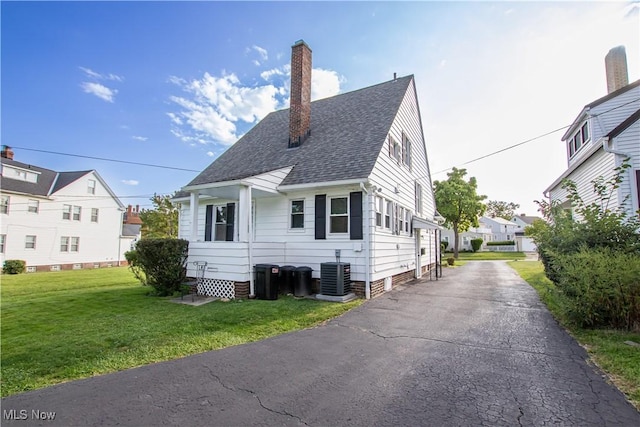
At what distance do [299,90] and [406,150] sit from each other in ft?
17.9

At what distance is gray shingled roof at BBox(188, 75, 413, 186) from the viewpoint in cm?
1020

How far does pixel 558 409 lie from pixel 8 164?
106 ft

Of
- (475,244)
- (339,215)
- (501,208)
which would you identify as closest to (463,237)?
(475,244)

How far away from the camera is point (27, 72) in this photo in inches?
437

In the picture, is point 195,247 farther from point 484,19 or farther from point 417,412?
point 484,19

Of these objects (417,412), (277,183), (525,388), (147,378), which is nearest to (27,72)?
(277,183)

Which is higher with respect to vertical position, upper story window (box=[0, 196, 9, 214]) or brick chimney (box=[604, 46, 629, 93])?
brick chimney (box=[604, 46, 629, 93])

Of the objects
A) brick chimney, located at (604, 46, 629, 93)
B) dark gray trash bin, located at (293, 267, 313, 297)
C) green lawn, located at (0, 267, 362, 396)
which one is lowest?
green lawn, located at (0, 267, 362, 396)

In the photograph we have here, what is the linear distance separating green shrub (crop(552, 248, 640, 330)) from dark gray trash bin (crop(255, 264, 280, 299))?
6874 mm

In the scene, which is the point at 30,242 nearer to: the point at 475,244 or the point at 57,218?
the point at 57,218

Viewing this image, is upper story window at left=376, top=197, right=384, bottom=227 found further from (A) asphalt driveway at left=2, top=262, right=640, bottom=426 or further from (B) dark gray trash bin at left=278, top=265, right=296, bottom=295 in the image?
(A) asphalt driveway at left=2, top=262, right=640, bottom=426

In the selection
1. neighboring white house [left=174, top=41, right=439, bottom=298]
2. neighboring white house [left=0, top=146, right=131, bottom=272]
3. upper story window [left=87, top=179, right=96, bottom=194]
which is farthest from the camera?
upper story window [left=87, top=179, right=96, bottom=194]

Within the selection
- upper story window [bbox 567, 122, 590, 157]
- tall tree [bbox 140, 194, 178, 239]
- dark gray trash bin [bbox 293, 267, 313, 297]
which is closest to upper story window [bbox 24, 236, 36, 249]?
tall tree [bbox 140, 194, 178, 239]
